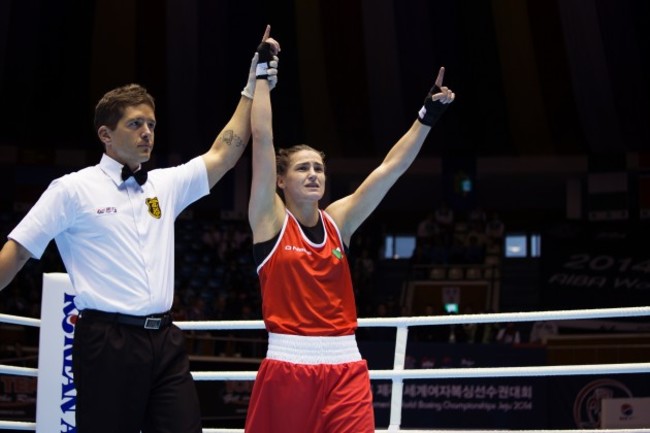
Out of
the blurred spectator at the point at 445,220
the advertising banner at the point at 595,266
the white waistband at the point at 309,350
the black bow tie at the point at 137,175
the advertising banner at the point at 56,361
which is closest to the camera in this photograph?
the black bow tie at the point at 137,175

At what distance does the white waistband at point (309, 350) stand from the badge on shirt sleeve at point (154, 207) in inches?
23.4

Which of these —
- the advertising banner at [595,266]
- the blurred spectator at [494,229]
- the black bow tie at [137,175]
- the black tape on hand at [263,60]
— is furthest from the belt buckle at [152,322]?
the blurred spectator at [494,229]

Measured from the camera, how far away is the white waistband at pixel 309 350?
327 cm

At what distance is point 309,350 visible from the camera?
3.27m

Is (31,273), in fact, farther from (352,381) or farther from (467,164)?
(352,381)

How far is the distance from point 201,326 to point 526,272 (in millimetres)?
13459

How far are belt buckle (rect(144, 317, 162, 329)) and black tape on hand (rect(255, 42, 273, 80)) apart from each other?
3.10ft

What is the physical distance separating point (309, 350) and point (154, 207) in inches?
28.4

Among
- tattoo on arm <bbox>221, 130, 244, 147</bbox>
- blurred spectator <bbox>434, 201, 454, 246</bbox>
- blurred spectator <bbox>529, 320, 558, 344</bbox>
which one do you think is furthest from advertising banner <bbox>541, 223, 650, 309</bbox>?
tattoo on arm <bbox>221, 130, 244, 147</bbox>

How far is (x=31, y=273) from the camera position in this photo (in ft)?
48.8

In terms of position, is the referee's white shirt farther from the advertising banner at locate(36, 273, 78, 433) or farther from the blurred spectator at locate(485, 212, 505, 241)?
the blurred spectator at locate(485, 212, 505, 241)

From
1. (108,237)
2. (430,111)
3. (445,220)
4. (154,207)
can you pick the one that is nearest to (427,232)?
(445,220)

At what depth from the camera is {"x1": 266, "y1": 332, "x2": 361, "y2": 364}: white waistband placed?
10.7 feet

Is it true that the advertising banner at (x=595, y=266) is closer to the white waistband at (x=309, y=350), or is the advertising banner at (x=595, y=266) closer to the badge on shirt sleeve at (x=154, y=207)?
the white waistband at (x=309, y=350)
